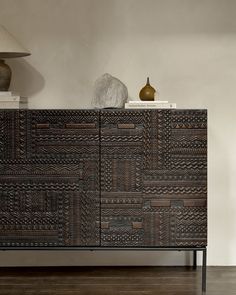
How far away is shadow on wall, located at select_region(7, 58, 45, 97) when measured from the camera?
3.86 meters

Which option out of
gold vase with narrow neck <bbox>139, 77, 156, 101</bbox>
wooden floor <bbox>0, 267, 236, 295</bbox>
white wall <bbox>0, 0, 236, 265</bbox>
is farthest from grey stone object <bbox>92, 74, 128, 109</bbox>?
wooden floor <bbox>0, 267, 236, 295</bbox>

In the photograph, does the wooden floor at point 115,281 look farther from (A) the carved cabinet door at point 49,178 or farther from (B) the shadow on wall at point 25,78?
(B) the shadow on wall at point 25,78

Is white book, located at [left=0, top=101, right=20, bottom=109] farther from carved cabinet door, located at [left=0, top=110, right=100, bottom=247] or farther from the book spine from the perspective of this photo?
the book spine

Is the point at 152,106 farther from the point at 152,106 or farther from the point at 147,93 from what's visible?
the point at 147,93

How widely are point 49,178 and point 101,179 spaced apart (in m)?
0.29

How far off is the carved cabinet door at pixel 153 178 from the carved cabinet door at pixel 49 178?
0.28ft

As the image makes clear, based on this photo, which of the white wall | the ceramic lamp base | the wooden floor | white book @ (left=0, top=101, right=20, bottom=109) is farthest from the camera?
the white wall

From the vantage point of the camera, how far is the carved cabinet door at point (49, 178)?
3.33 meters

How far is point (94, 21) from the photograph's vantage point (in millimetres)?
3846

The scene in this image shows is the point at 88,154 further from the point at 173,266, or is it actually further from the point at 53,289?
the point at 173,266

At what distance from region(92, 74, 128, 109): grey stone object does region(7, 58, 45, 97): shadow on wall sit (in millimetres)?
506

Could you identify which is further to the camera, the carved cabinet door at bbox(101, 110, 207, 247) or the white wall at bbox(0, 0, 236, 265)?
the white wall at bbox(0, 0, 236, 265)

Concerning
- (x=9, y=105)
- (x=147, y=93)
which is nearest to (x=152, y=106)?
(x=147, y=93)

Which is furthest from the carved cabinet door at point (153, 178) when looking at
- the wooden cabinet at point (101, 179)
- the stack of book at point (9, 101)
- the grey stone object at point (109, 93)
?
the stack of book at point (9, 101)
